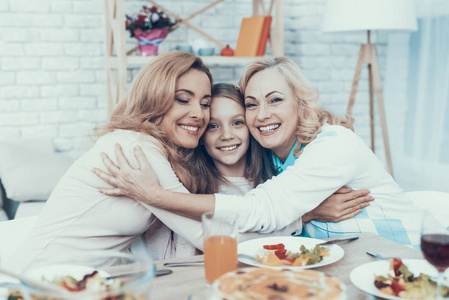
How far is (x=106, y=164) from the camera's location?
149cm

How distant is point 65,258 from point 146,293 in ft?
0.69

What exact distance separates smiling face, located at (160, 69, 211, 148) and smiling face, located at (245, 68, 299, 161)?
0.20 m

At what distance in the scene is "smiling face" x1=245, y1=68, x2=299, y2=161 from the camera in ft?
6.04

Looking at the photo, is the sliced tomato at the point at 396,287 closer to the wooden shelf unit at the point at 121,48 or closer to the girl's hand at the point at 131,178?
the girl's hand at the point at 131,178

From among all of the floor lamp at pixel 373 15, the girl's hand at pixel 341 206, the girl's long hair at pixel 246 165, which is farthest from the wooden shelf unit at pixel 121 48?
the girl's hand at pixel 341 206

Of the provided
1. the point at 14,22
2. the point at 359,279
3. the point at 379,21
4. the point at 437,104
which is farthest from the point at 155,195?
the point at 437,104

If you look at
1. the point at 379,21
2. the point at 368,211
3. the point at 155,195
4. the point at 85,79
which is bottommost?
the point at 368,211

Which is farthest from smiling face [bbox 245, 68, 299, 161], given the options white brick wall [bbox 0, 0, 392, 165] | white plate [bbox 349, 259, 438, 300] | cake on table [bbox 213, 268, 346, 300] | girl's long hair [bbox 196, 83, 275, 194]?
white brick wall [bbox 0, 0, 392, 165]

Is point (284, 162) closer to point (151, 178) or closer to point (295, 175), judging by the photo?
point (295, 175)

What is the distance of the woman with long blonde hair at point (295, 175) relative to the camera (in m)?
1.43

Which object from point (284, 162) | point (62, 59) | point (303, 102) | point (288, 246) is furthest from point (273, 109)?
point (62, 59)

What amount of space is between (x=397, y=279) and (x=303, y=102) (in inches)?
38.8

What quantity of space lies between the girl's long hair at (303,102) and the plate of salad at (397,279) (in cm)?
77

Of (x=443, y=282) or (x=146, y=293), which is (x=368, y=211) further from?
(x=146, y=293)
